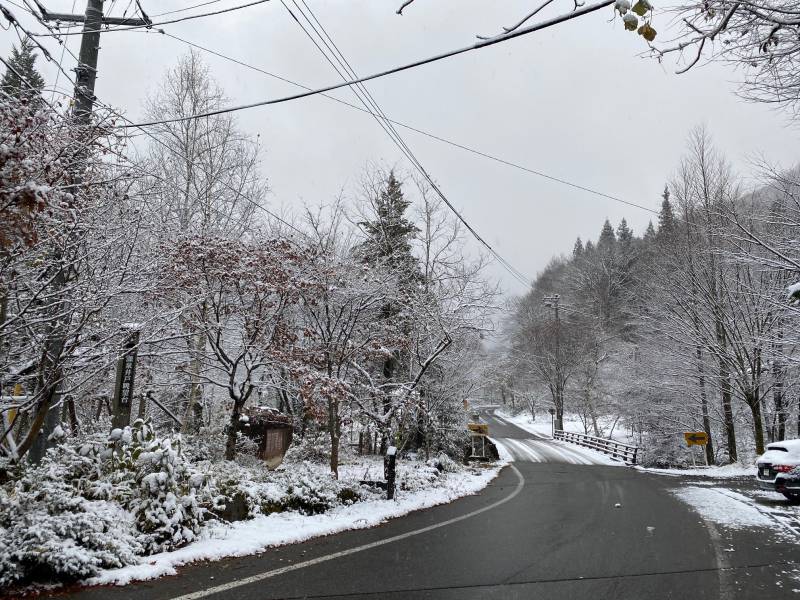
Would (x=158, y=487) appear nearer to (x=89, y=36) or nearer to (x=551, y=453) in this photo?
(x=89, y=36)

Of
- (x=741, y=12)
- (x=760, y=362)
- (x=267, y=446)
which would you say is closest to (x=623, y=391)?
(x=760, y=362)

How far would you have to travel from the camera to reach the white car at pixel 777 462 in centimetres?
1153

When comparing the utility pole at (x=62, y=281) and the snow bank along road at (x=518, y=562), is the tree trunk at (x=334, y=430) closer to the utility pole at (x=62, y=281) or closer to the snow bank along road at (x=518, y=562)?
the snow bank along road at (x=518, y=562)

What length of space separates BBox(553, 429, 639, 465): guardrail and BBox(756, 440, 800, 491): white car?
13.9 meters

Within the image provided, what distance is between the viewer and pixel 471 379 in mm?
24469

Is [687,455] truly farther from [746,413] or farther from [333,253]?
[333,253]

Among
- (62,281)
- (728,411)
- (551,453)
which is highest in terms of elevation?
(62,281)

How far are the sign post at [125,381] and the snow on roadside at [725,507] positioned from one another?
10.0 meters

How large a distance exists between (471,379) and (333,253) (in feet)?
45.6

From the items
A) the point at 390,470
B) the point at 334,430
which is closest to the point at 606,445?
the point at 390,470

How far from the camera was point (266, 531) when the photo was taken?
23.7 feet

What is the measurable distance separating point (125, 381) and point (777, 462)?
44.7 ft

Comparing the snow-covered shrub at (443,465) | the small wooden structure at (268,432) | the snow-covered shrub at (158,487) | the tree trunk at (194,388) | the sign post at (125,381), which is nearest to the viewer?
the snow-covered shrub at (158,487)

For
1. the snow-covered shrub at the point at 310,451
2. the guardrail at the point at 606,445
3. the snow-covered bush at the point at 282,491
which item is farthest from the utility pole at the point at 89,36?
the guardrail at the point at 606,445
